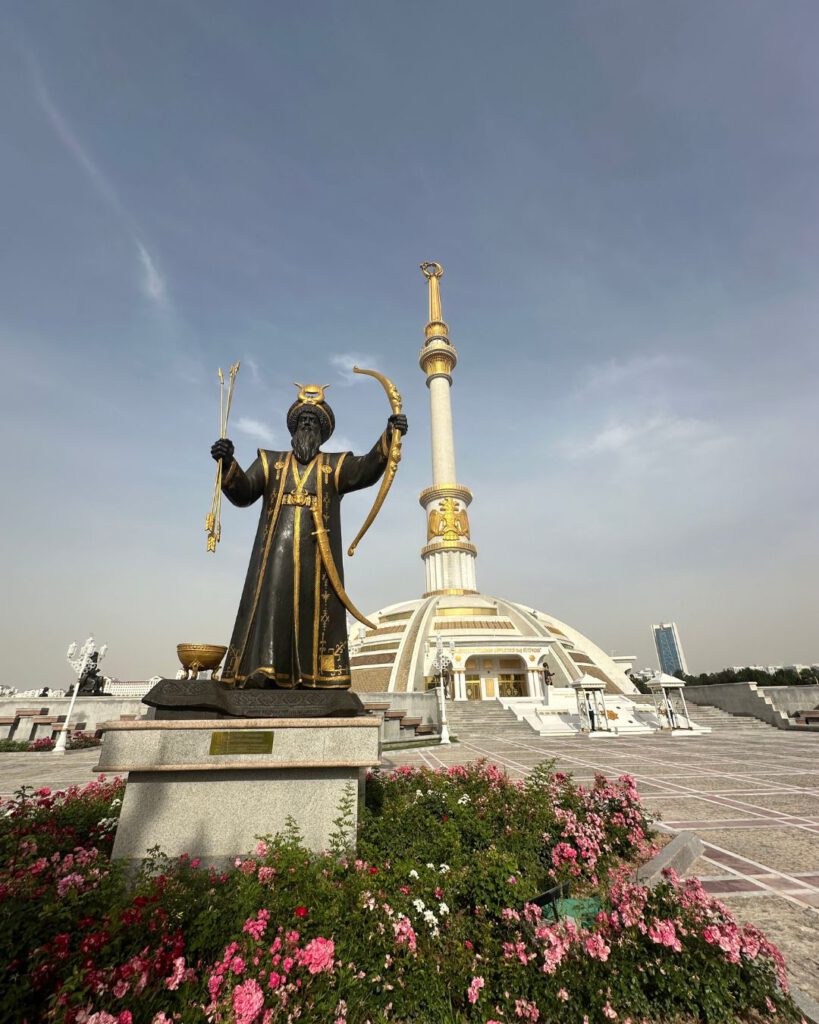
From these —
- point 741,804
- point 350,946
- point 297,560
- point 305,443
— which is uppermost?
point 305,443

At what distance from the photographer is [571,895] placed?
3795mm

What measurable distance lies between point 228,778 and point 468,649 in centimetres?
2656

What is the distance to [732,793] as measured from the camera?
7.46 meters

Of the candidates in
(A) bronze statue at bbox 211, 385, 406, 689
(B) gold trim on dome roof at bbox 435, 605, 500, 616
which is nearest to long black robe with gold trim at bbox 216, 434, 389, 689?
(A) bronze statue at bbox 211, 385, 406, 689

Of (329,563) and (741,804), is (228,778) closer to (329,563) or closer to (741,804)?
(329,563)

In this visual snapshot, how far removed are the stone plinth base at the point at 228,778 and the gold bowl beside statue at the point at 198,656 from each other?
30.4 inches

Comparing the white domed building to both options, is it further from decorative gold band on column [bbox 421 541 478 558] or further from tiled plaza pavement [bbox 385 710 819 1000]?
tiled plaza pavement [bbox 385 710 819 1000]

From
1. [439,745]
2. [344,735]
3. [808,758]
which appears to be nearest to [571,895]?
[344,735]

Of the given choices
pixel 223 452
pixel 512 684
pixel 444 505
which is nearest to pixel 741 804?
→ pixel 223 452

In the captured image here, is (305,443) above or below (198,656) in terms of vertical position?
above

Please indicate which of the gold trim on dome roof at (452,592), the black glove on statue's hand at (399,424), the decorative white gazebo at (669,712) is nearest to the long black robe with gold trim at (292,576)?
the black glove on statue's hand at (399,424)

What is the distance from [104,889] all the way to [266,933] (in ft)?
3.72

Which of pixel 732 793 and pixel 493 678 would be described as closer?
pixel 732 793

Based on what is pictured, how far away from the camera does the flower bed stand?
2.14 m
